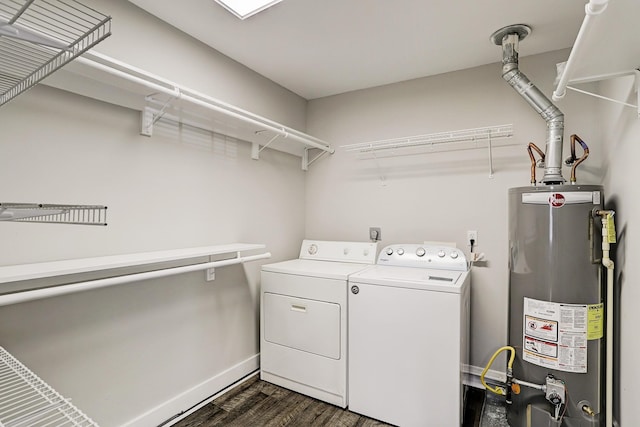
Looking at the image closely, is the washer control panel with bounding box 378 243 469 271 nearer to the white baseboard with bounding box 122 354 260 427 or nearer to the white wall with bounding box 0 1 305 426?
the white wall with bounding box 0 1 305 426

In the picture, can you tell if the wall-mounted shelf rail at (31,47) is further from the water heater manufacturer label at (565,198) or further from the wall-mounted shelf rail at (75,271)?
the water heater manufacturer label at (565,198)

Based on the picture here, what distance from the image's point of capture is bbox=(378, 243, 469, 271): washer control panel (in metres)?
2.26

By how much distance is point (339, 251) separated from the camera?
2777mm

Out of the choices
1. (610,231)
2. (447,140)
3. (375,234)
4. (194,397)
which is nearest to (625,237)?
(610,231)

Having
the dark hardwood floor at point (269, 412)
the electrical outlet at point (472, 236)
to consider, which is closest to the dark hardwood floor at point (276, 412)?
the dark hardwood floor at point (269, 412)

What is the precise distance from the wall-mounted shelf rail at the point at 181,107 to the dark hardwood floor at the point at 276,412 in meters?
1.68

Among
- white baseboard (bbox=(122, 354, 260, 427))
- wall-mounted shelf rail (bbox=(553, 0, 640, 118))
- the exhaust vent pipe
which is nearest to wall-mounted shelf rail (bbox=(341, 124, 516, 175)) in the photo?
the exhaust vent pipe

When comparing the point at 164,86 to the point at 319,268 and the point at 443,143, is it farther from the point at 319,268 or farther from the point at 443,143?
the point at 443,143

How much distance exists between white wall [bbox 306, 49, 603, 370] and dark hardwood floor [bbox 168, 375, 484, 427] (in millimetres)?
907

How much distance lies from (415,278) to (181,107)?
1715 millimetres

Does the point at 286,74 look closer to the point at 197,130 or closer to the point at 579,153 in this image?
the point at 197,130

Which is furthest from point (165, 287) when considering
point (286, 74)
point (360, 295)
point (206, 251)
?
point (286, 74)

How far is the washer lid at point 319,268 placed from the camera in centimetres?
219

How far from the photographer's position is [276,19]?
1.88 meters
